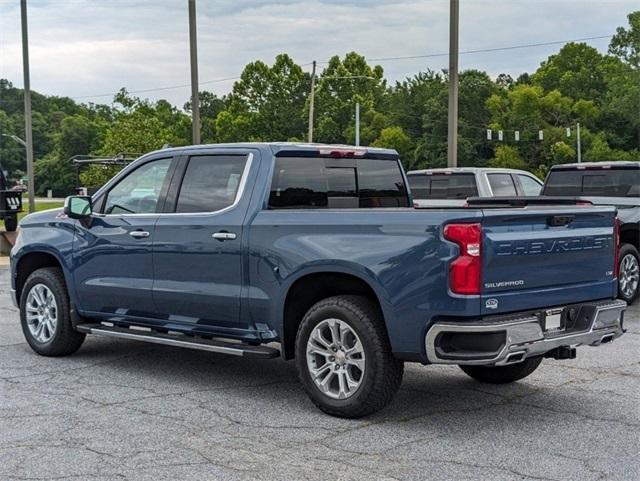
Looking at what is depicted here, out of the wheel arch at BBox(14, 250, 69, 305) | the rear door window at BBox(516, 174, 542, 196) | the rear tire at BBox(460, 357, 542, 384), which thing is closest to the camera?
the rear tire at BBox(460, 357, 542, 384)

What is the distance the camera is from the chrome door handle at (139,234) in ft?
23.7

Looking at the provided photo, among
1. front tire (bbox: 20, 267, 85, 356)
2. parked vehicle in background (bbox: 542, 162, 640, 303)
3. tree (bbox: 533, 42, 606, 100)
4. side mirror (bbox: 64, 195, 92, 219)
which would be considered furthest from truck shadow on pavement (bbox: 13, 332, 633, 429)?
tree (bbox: 533, 42, 606, 100)

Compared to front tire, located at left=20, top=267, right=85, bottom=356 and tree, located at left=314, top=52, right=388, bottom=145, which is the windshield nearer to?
front tire, located at left=20, top=267, right=85, bottom=356

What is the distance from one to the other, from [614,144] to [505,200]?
244ft

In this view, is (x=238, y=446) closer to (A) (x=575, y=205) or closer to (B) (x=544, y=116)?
(A) (x=575, y=205)

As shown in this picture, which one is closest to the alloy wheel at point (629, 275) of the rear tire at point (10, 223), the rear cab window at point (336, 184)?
the rear cab window at point (336, 184)

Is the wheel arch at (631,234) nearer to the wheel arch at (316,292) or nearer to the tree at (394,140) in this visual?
the wheel arch at (316,292)

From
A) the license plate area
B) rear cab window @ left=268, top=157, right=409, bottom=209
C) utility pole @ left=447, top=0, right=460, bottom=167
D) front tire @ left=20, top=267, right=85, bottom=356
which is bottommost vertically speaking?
front tire @ left=20, top=267, right=85, bottom=356

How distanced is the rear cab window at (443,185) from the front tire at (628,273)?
306 centimetres

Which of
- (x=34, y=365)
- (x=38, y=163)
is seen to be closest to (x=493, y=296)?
(x=34, y=365)

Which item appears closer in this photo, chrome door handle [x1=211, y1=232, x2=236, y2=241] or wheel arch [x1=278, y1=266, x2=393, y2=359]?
wheel arch [x1=278, y1=266, x2=393, y2=359]

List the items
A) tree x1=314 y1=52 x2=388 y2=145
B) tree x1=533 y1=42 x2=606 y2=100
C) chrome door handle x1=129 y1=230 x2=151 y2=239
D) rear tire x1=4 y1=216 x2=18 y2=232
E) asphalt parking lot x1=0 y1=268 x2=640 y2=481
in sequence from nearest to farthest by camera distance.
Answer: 1. asphalt parking lot x1=0 y1=268 x2=640 y2=481
2. chrome door handle x1=129 y1=230 x2=151 y2=239
3. rear tire x1=4 y1=216 x2=18 y2=232
4. tree x1=533 y1=42 x2=606 y2=100
5. tree x1=314 y1=52 x2=388 y2=145

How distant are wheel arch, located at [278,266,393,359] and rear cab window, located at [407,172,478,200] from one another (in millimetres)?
8056

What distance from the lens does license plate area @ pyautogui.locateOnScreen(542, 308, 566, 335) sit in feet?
18.9
